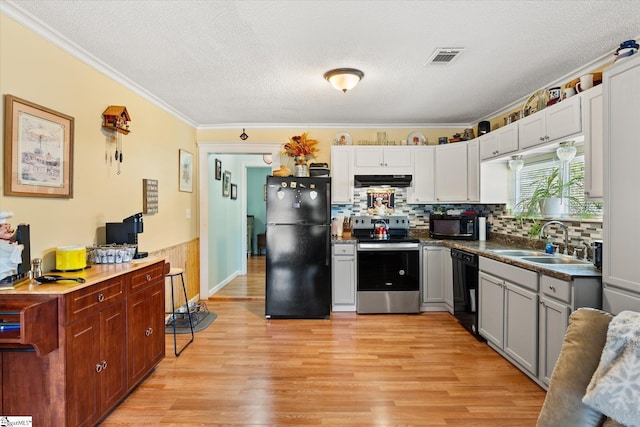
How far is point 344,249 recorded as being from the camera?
169 inches

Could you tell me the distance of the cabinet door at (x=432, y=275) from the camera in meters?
4.31

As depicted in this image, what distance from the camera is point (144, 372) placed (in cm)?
257

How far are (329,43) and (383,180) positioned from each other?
2.37m

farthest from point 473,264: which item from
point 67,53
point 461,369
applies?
point 67,53

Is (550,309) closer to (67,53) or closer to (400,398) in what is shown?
(400,398)

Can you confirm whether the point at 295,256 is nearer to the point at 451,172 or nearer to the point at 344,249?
the point at 344,249

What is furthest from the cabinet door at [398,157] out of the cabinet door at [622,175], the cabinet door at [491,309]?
the cabinet door at [622,175]

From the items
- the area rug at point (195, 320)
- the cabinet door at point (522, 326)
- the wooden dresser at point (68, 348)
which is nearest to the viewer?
the wooden dresser at point (68, 348)

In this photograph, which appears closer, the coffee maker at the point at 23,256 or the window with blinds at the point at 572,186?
the coffee maker at the point at 23,256

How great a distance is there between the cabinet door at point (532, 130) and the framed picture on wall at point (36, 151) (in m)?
3.63

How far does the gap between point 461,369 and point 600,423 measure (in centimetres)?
167

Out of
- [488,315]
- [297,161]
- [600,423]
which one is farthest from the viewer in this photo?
[297,161]

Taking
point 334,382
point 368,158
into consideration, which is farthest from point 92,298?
point 368,158

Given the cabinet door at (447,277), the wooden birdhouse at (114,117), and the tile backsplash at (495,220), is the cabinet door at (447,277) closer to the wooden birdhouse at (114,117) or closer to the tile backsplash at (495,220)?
the tile backsplash at (495,220)
